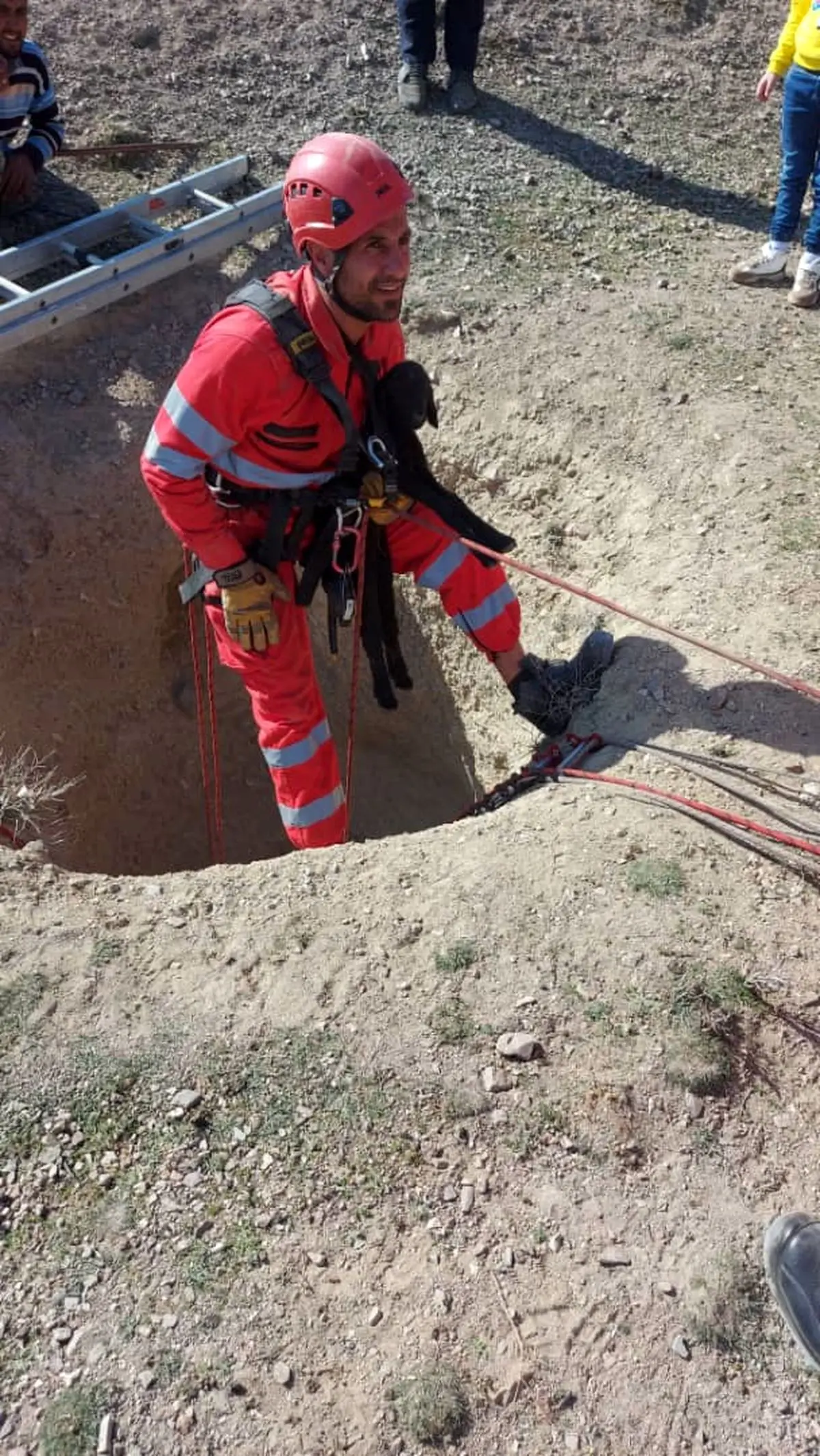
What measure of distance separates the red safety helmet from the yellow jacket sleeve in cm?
395

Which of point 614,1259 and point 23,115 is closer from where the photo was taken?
point 614,1259

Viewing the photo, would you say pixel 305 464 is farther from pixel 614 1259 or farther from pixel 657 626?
pixel 614 1259

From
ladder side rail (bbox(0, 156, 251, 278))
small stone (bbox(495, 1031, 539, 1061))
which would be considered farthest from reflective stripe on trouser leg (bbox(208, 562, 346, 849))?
ladder side rail (bbox(0, 156, 251, 278))

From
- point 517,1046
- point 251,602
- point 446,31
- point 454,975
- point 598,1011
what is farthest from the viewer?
point 446,31

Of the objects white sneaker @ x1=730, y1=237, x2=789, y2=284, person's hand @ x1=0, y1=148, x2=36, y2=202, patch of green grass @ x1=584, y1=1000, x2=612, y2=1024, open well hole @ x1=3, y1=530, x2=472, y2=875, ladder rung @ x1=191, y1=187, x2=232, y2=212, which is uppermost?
person's hand @ x1=0, y1=148, x2=36, y2=202

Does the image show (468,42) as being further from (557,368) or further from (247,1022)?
(247,1022)

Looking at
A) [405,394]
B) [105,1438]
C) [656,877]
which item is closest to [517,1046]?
[656,877]

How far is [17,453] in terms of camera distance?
6.19 m

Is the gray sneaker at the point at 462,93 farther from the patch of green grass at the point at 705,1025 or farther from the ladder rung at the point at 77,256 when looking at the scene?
the patch of green grass at the point at 705,1025

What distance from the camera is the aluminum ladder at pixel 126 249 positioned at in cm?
632

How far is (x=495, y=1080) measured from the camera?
3523 millimetres

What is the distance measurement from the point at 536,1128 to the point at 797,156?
226 inches

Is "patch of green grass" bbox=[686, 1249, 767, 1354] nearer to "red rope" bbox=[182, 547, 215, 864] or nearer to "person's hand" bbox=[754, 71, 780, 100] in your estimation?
"red rope" bbox=[182, 547, 215, 864]

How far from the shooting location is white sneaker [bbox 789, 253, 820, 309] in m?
6.71
